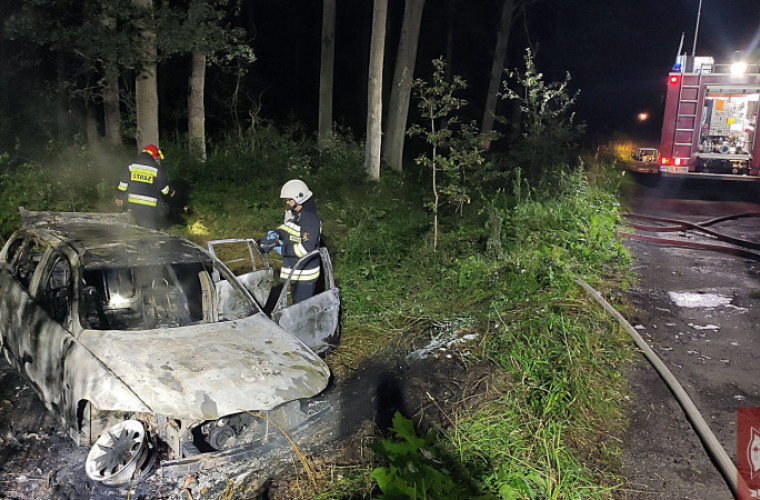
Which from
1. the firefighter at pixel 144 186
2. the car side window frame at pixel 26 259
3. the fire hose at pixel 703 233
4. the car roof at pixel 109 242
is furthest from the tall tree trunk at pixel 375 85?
the car side window frame at pixel 26 259

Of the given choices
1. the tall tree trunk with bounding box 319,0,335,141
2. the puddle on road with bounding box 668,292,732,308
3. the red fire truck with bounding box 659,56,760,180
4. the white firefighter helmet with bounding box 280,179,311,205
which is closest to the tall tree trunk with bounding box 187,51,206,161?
the tall tree trunk with bounding box 319,0,335,141

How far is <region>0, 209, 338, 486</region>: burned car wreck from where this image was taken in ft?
12.1

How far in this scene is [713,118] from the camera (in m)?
12.8

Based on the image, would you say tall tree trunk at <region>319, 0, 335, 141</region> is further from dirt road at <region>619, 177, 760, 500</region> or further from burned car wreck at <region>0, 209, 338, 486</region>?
burned car wreck at <region>0, 209, 338, 486</region>

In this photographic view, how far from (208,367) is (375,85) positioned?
10.1 metres

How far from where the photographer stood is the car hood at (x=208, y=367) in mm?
3693

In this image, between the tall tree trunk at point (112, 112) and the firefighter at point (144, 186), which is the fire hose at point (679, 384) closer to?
the firefighter at point (144, 186)

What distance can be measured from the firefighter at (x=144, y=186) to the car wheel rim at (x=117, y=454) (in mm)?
4822

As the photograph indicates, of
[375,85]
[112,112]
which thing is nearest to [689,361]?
[375,85]

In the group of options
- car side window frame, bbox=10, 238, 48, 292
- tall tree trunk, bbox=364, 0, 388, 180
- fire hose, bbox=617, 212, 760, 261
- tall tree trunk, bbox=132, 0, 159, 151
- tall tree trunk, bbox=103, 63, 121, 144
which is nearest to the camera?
car side window frame, bbox=10, 238, 48, 292

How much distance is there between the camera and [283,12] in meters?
31.4

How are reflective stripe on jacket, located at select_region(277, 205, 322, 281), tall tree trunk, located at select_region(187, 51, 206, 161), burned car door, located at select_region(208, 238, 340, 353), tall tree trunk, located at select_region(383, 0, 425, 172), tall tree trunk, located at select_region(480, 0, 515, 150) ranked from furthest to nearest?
tall tree trunk, located at select_region(480, 0, 515, 150), tall tree trunk, located at select_region(383, 0, 425, 172), tall tree trunk, located at select_region(187, 51, 206, 161), reflective stripe on jacket, located at select_region(277, 205, 322, 281), burned car door, located at select_region(208, 238, 340, 353)

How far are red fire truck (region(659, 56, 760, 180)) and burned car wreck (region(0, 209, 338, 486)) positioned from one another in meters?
10.7

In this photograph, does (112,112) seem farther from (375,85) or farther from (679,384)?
(679,384)
